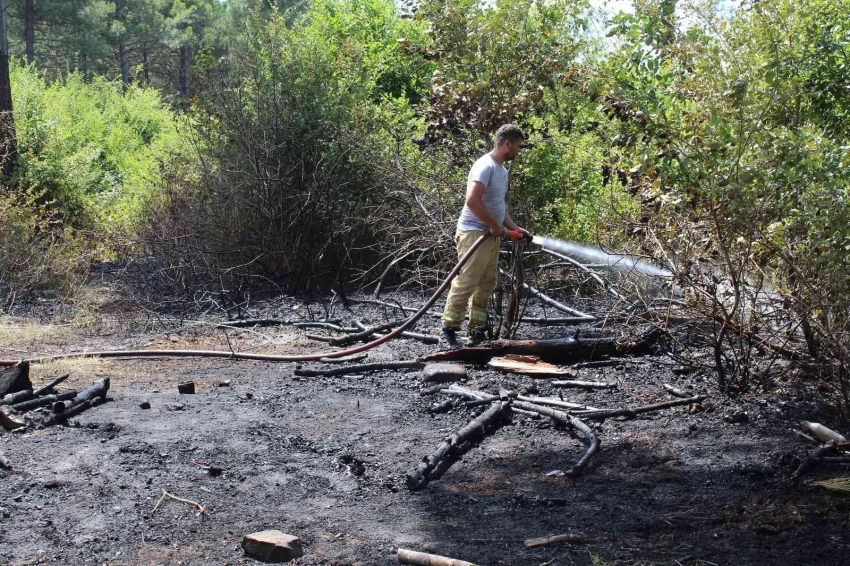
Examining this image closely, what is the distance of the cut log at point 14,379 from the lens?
586 centimetres

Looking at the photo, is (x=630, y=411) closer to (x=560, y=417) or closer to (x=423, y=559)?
(x=560, y=417)

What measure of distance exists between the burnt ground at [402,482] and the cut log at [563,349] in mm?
298

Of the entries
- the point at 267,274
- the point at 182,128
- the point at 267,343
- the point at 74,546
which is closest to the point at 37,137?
the point at 182,128

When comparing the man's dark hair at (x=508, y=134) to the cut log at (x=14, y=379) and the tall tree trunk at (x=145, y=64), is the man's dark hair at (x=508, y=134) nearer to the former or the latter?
the cut log at (x=14, y=379)

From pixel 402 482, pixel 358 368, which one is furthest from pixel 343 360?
pixel 402 482

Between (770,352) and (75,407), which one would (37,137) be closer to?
(75,407)

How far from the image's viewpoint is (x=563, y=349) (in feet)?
23.2

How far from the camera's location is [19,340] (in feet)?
29.2

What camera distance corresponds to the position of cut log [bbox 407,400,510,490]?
4.56m

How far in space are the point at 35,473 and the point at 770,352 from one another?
4.62 metres

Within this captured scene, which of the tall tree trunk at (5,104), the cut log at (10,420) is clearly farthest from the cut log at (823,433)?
the tall tree trunk at (5,104)

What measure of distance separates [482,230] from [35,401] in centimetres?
382

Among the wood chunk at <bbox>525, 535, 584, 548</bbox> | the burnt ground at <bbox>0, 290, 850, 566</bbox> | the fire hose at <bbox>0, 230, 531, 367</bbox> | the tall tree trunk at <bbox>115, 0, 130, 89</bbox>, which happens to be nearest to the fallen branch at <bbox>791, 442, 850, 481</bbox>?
the burnt ground at <bbox>0, 290, 850, 566</bbox>

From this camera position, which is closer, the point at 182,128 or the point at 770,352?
the point at 770,352
